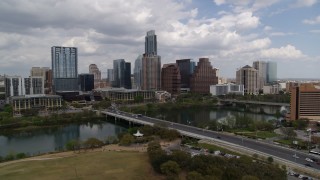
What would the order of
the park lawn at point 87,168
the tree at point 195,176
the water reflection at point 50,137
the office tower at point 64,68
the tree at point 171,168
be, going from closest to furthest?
the tree at point 195,176 < the tree at point 171,168 < the park lawn at point 87,168 < the water reflection at point 50,137 < the office tower at point 64,68

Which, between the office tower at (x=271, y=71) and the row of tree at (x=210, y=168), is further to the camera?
the office tower at (x=271, y=71)

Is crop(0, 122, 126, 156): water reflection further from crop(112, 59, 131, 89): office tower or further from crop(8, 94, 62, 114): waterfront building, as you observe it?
crop(112, 59, 131, 89): office tower

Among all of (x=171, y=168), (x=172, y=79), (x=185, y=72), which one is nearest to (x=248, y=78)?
(x=185, y=72)

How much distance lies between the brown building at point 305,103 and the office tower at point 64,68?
60.6 metres

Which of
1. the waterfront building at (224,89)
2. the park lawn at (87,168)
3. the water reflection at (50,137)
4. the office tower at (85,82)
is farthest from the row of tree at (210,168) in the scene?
the office tower at (85,82)

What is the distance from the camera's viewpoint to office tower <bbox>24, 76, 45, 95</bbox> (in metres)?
67.3

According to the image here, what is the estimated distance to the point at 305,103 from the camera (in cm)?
3903

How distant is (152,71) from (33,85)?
1205 inches

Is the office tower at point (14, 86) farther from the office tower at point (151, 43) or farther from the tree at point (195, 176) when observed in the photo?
the tree at point (195, 176)

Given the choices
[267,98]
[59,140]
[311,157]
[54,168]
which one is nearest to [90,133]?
[59,140]

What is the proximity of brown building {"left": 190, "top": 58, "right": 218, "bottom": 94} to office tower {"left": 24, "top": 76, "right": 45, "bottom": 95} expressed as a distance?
39.5 meters

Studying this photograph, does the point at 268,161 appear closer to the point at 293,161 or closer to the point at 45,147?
the point at 293,161

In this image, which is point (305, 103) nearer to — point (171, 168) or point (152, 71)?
point (171, 168)

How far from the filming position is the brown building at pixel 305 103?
3894 centimetres
